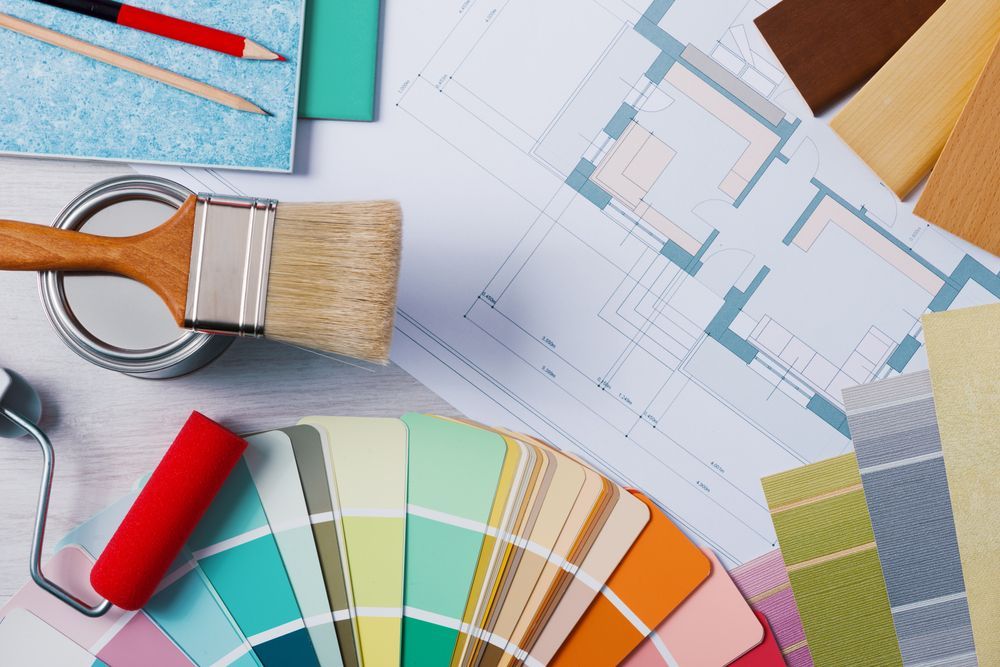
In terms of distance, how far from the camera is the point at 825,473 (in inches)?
30.0

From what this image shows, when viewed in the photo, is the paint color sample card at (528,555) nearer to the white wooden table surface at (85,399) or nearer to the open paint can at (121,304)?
the white wooden table surface at (85,399)

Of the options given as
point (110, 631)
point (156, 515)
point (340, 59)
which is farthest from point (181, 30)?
point (110, 631)

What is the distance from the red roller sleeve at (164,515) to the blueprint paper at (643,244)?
182mm

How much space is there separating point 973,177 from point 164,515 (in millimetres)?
775

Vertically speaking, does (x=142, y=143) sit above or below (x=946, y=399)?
below

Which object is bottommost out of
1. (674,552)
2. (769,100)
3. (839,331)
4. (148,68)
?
(674,552)

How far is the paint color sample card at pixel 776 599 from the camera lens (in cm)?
75

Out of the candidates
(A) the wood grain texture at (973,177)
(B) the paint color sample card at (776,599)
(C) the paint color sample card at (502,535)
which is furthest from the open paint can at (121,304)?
(A) the wood grain texture at (973,177)

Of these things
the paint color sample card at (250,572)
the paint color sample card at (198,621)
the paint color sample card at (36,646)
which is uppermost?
the paint color sample card at (250,572)

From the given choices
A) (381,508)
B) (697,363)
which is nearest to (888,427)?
(697,363)

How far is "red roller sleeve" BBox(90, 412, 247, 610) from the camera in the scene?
66 cm

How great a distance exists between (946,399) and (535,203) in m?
0.43

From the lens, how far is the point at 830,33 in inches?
29.8

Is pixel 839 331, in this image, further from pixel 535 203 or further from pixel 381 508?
pixel 381 508
